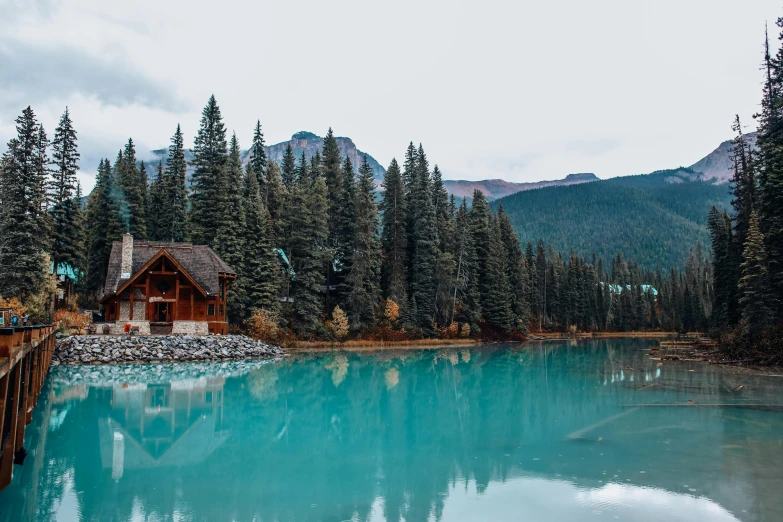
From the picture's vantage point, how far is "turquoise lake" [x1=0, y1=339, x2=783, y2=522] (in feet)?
33.9

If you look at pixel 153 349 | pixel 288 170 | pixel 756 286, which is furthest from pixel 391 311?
pixel 288 170

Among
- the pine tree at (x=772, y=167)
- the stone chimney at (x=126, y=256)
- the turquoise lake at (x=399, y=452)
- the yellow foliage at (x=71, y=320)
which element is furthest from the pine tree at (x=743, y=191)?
the yellow foliage at (x=71, y=320)

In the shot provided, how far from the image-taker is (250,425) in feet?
58.9

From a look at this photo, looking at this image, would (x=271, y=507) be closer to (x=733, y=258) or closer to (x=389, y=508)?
(x=389, y=508)

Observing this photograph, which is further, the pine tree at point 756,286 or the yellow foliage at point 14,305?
the pine tree at point 756,286

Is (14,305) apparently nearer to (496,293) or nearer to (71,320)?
(71,320)

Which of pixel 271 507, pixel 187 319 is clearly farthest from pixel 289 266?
pixel 271 507

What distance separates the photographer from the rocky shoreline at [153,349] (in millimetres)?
34094

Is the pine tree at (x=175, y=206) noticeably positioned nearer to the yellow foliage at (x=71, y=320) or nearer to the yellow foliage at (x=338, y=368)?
the yellow foliage at (x=71, y=320)

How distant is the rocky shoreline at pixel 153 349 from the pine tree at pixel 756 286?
32173 mm

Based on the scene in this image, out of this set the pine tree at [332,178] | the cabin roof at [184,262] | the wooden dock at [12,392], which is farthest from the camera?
the pine tree at [332,178]

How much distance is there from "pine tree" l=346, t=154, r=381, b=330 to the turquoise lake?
26084 mm

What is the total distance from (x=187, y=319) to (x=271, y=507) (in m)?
34.6

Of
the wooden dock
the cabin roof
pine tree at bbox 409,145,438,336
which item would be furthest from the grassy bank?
the wooden dock
